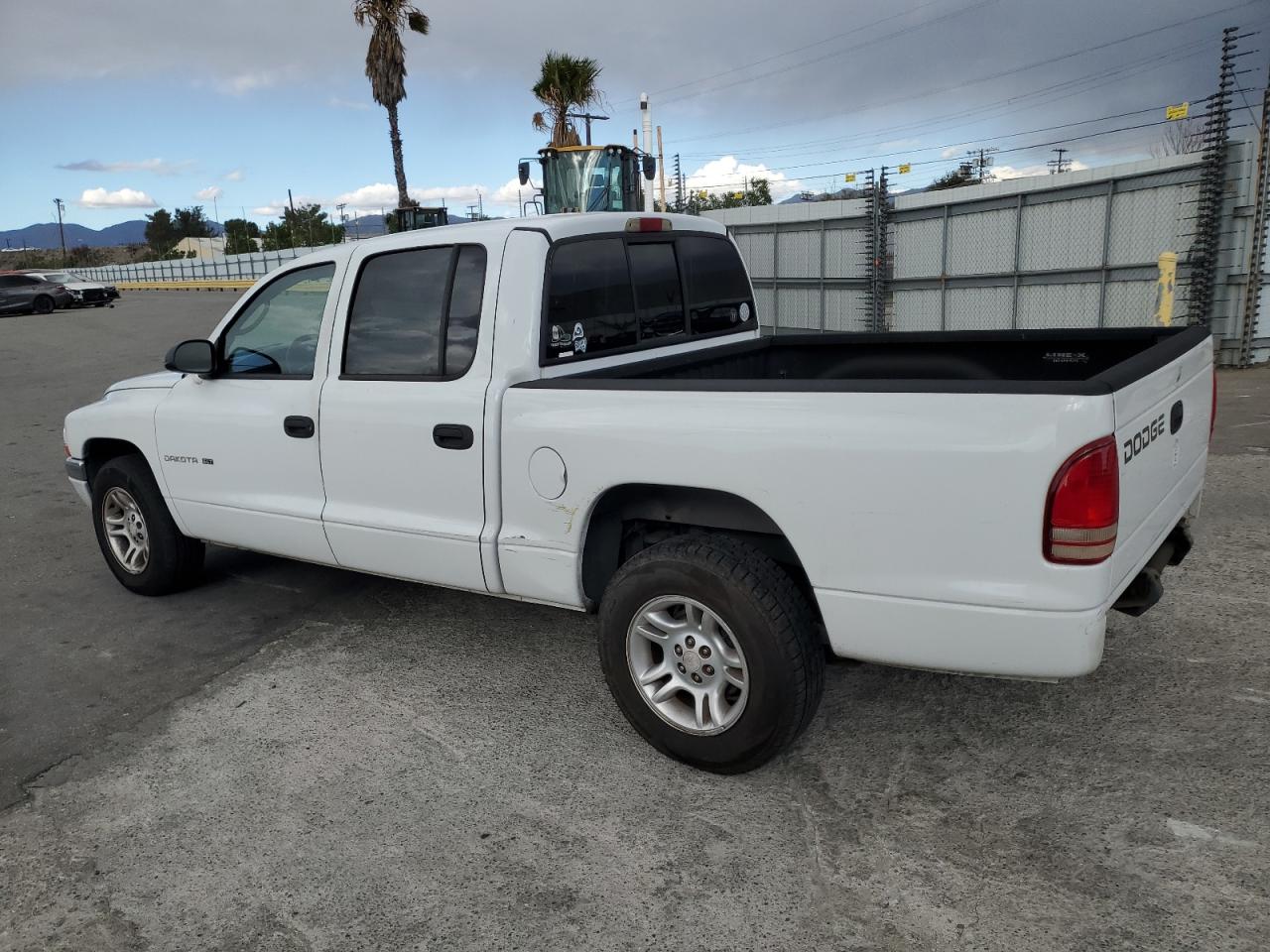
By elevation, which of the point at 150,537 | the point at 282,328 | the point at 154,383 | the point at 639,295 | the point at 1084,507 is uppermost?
the point at 639,295

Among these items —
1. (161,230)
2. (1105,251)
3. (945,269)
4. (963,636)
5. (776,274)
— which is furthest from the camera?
(161,230)

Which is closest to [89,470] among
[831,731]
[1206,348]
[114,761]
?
[114,761]

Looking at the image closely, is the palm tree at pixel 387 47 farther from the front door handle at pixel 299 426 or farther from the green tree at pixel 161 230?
the green tree at pixel 161 230

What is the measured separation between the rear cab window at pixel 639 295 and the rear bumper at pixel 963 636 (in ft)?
5.01

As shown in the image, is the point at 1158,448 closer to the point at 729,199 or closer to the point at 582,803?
the point at 582,803

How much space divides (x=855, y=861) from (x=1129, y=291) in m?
12.0

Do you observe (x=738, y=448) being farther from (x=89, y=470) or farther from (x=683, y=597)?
(x=89, y=470)

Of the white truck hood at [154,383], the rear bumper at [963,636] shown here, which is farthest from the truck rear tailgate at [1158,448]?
the white truck hood at [154,383]

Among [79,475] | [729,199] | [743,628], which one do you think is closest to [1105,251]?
[743,628]

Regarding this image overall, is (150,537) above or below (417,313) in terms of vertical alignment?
below

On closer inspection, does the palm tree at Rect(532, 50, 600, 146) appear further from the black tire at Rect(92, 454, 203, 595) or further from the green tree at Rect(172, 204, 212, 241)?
the green tree at Rect(172, 204, 212, 241)

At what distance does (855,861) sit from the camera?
9.31ft

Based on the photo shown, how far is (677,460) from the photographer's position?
3.14 meters

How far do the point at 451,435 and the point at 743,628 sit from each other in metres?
1.38
